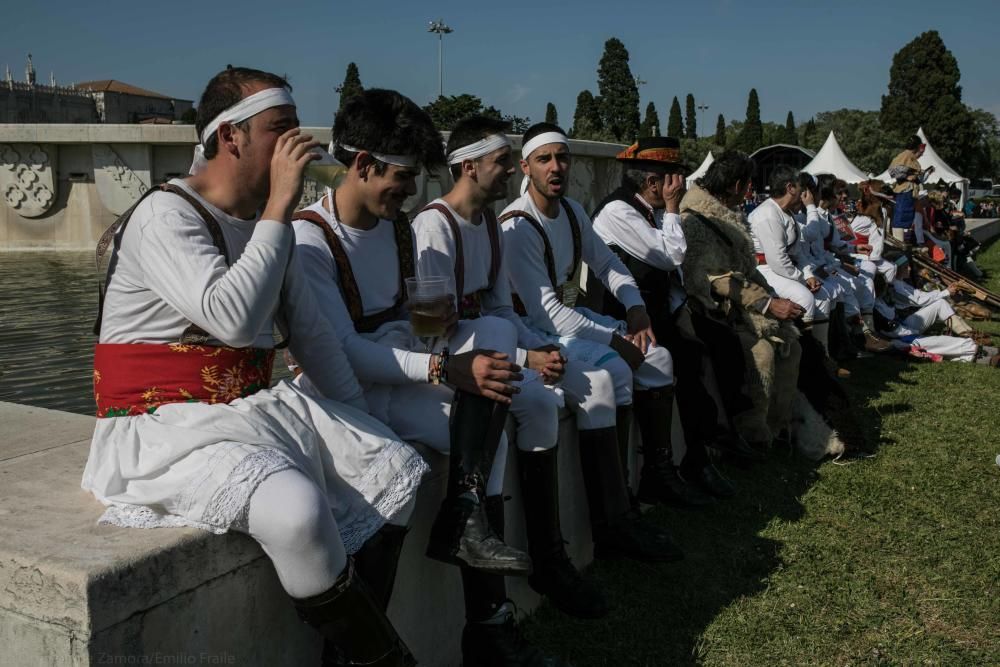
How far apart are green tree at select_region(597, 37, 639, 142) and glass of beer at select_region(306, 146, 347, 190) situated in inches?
2964

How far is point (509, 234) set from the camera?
4371 millimetres

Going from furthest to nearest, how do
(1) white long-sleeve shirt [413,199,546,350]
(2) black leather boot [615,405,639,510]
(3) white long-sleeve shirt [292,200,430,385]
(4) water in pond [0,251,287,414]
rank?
(4) water in pond [0,251,287,414], (2) black leather boot [615,405,639,510], (1) white long-sleeve shirt [413,199,546,350], (3) white long-sleeve shirt [292,200,430,385]

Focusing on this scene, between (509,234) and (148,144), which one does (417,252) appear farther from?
(148,144)

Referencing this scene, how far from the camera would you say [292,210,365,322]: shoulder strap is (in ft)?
10.2

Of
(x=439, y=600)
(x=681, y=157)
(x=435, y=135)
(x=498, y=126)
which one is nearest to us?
(x=439, y=600)

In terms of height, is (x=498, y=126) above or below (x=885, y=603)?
above

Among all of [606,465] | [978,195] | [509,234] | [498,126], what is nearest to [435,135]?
[498,126]

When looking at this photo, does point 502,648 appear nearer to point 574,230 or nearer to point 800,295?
point 574,230

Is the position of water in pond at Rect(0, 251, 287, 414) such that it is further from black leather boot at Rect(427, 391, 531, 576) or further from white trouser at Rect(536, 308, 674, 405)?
black leather boot at Rect(427, 391, 531, 576)

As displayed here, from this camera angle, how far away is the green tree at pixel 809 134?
7519 centimetres

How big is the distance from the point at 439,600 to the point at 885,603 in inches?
69.8

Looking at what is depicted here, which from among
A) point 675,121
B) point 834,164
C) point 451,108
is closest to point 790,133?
point 675,121

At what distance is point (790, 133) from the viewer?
8312 centimetres

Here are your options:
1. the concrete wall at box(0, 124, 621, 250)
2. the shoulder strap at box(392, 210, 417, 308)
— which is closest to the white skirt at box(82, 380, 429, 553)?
the shoulder strap at box(392, 210, 417, 308)
